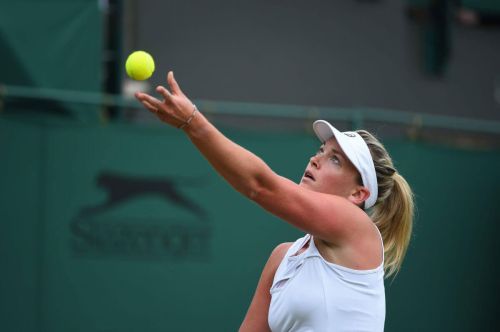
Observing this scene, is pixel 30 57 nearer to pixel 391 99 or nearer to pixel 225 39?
pixel 225 39

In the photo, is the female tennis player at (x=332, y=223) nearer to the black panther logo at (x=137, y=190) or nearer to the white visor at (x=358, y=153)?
the white visor at (x=358, y=153)

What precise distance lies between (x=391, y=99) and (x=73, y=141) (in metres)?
4.25

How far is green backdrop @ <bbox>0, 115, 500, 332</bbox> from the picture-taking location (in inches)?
210

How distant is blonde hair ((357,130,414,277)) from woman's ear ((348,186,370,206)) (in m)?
0.10

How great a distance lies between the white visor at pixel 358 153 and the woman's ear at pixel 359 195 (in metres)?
0.01

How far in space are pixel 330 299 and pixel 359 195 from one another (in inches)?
15.3

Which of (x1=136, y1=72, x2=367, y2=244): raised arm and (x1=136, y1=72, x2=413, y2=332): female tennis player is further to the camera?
(x1=136, y1=72, x2=413, y2=332): female tennis player

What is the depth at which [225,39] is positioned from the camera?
8086 mm

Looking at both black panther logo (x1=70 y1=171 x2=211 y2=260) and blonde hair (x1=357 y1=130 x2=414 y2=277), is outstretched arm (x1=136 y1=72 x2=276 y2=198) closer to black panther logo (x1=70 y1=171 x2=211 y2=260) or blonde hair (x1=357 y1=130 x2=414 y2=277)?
blonde hair (x1=357 y1=130 x2=414 y2=277)

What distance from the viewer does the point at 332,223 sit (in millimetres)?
2846

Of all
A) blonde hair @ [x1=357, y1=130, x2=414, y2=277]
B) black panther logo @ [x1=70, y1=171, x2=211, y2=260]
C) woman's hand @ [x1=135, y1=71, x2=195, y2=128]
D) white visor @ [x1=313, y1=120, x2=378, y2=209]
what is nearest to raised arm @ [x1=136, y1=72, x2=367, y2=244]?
woman's hand @ [x1=135, y1=71, x2=195, y2=128]

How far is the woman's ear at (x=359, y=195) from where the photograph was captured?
3.07m

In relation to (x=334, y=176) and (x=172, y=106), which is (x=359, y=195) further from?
(x=172, y=106)

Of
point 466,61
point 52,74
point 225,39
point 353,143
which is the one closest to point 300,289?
point 353,143
